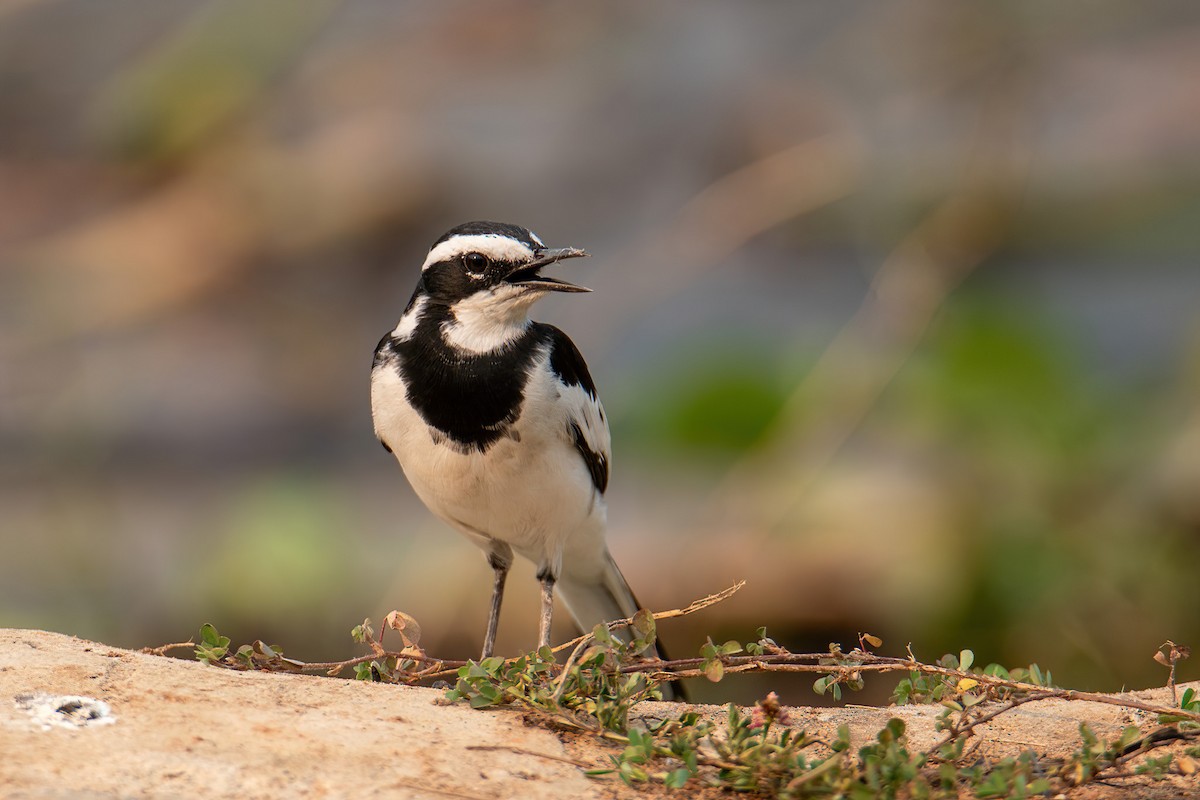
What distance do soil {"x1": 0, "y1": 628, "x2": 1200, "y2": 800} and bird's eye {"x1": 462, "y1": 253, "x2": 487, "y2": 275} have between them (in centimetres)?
165

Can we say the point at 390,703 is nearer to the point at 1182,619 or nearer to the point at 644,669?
the point at 644,669

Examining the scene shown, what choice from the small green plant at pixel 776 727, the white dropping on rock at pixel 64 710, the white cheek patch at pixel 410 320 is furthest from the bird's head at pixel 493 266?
the white dropping on rock at pixel 64 710

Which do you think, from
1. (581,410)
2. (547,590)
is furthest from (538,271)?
(547,590)

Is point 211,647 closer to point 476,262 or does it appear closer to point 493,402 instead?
point 493,402

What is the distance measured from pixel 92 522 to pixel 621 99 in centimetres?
726

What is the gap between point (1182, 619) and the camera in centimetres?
731

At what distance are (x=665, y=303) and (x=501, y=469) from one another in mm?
7417

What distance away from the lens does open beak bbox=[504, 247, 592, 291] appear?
5.00 m

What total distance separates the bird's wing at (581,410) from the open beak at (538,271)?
0.75ft

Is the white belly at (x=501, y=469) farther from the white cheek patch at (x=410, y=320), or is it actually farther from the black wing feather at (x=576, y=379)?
the white cheek patch at (x=410, y=320)

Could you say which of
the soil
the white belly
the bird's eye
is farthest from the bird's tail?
the soil

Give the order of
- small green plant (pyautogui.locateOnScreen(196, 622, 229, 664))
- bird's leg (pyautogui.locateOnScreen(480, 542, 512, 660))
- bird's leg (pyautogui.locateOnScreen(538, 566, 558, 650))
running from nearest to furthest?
small green plant (pyautogui.locateOnScreen(196, 622, 229, 664)), bird's leg (pyautogui.locateOnScreen(538, 566, 558, 650)), bird's leg (pyautogui.locateOnScreen(480, 542, 512, 660))

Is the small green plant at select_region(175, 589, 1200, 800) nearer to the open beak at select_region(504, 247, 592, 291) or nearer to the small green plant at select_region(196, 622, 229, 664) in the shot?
the small green plant at select_region(196, 622, 229, 664)

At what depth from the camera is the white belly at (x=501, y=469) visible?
4.89 meters
